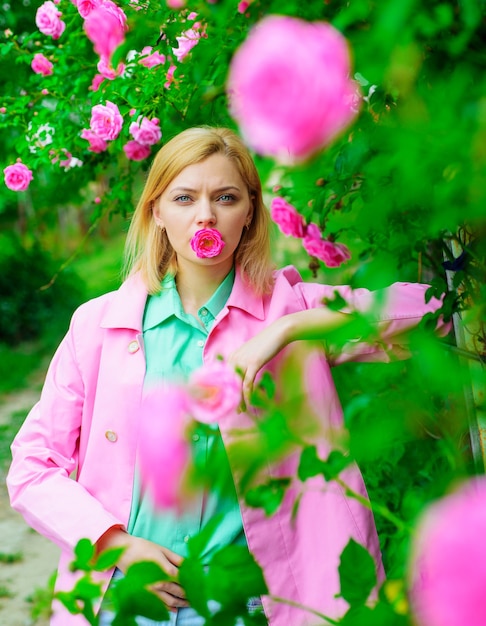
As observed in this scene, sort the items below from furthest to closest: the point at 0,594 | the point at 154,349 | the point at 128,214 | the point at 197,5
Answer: the point at 0,594, the point at 128,214, the point at 154,349, the point at 197,5

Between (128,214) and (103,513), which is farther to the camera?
(128,214)

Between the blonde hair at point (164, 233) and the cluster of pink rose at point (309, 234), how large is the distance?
0.12 meters

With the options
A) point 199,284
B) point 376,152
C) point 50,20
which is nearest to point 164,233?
point 199,284

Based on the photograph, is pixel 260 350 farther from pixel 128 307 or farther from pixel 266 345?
pixel 128 307

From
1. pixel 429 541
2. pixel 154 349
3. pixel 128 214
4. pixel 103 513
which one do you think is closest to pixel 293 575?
pixel 103 513

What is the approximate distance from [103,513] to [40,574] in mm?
2381

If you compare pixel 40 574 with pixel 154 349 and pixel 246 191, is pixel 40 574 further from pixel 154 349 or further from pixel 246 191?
pixel 246 191

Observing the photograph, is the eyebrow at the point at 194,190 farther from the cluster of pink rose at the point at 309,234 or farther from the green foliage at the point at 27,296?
the green foliage at the point at 27,296

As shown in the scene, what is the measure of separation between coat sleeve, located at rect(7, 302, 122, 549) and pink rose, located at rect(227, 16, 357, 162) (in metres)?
1.14

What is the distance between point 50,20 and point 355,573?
1.88 metres

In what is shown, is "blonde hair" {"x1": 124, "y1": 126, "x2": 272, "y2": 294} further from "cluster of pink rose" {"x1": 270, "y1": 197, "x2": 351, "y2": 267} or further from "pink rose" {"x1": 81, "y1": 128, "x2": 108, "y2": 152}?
"pink rose" {"x1": 81, "y1": 128, "x2": 108, "y2": 152}

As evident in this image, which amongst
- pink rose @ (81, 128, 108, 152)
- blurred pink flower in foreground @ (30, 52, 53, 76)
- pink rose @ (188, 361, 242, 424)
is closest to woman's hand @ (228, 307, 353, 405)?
pink rose @ (188, 361, 242, 424)

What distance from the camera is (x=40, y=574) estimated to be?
3680 millimetres

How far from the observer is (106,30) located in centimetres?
136
